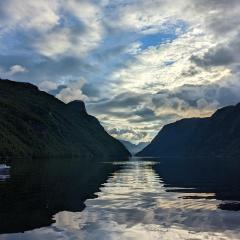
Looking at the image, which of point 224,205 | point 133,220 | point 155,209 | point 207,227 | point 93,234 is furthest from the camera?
point 224,205

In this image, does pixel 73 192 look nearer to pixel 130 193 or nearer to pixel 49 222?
pixel 130 193

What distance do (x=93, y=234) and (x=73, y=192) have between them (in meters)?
33.9

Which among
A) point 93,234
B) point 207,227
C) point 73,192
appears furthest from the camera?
point 73,192

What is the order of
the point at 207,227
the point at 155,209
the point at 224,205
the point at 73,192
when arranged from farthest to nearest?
the point at 73,192, the point at 224,205, the point at 155,209, the point at 207,227

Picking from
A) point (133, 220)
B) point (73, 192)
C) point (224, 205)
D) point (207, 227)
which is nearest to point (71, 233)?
point (133, 220)

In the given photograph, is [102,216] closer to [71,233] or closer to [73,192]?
[71,233]

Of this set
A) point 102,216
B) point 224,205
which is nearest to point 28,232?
point 102,216

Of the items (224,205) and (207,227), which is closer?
(207,227)

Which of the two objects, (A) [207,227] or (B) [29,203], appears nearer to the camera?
(A) [207,227]

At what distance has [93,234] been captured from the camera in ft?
112

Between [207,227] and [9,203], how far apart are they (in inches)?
953

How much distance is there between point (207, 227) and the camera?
38500 millimetres

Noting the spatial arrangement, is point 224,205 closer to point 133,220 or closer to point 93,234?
point 133,220

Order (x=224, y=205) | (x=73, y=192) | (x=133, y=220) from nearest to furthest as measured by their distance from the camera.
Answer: (x=133, y=220) < (x=224, y=205) < (x=73, y=192)
